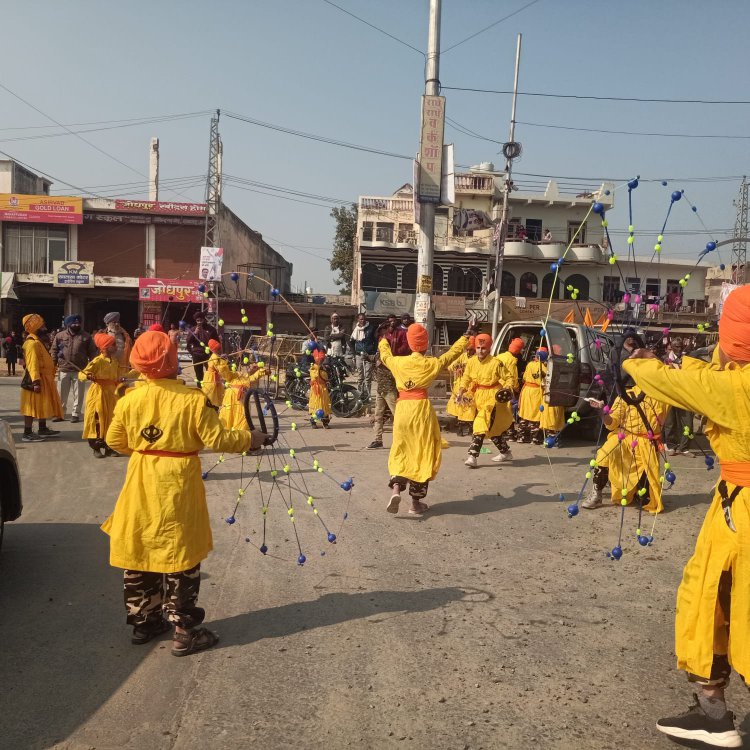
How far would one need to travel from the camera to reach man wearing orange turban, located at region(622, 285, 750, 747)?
114 inches

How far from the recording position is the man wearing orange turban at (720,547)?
2885 millimetres

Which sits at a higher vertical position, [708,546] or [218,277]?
[218,277]

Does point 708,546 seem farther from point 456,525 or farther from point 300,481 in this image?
point 300,481

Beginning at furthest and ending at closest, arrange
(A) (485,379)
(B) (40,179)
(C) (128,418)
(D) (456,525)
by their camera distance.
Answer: (B) (40,179) < (A) (485,379) < (D) (456,525) < (C) (128,418)

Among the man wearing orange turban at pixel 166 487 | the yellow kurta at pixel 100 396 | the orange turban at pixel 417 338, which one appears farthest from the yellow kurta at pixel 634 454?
the yellow kurta at pixel 100 396

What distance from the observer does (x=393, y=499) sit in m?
6.59

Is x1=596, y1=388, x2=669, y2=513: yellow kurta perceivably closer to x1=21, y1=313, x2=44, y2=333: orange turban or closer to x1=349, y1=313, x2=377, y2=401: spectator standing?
x1=21, y1=313, x2=44, y2=333: orange turban

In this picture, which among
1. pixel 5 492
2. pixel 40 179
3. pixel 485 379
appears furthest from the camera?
pixel 40 179

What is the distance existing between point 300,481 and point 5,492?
3.50 meters

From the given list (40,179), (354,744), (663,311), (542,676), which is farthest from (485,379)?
(40,179)

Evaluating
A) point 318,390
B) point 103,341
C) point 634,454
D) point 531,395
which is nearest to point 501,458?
point 531,395

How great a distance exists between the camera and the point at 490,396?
900cm

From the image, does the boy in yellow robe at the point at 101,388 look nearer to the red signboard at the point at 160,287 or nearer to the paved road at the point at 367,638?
the paved road at the point at 367,638

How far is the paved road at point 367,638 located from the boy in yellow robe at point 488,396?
6.71 feet
